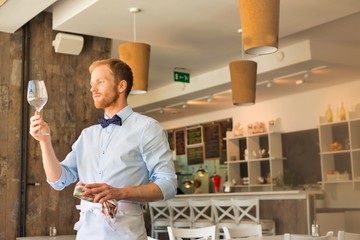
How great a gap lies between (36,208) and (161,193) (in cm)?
447

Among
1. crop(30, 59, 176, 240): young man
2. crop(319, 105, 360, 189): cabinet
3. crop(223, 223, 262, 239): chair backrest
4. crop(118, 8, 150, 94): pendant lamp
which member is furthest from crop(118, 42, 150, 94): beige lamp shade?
crop(319, 105, 360, 189): cabinet

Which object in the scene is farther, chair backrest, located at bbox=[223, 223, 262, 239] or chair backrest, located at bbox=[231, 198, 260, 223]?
A: chair backrest, located at bbox=[231, 198, 260, 223]

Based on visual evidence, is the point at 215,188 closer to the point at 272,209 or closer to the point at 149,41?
the point at 272,209

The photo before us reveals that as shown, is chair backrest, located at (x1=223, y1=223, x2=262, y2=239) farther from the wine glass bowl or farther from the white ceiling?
the white ceiling

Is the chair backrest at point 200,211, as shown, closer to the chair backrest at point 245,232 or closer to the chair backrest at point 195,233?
the chair backrest at point 245,232

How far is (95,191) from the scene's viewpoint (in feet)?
5.33

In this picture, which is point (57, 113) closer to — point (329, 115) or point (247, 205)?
point (247, 205)

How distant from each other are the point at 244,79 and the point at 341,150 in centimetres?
344

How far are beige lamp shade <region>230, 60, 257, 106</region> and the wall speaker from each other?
181 cm

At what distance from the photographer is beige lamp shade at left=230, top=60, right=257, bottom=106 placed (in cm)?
611

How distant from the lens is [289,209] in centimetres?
689

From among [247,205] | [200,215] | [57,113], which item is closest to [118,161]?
[57,113]

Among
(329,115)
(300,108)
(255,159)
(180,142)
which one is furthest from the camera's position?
(180,142)

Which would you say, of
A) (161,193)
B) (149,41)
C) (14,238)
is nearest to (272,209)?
(149,41)
